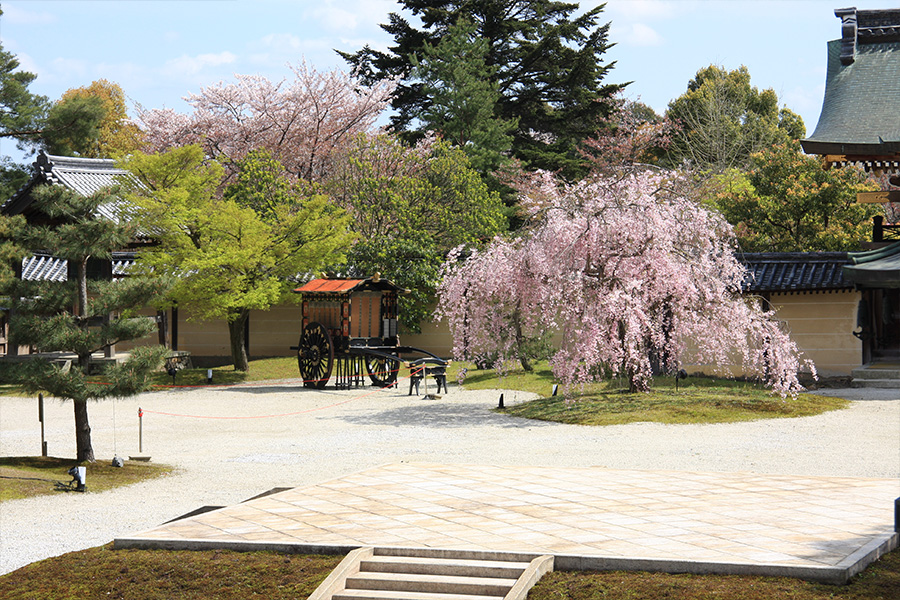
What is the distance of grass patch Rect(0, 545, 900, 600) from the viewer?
5785 millimetres

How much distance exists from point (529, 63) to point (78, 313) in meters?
29.2

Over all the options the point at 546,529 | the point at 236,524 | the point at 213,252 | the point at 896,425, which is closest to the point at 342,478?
the point at 236,524

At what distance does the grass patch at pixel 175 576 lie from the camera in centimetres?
627

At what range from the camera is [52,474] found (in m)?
11.7

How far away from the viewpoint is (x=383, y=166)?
31.2 m

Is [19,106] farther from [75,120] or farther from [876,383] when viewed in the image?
[876,383]

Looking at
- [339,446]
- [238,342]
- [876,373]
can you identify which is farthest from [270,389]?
[876,373]

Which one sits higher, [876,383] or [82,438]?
[82,438]

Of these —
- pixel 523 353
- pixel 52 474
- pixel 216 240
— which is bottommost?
pixel 52 474

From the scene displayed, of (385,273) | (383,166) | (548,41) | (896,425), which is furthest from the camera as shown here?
(548,41)

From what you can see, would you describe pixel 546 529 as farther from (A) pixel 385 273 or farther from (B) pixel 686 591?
(A) pixel 385 273

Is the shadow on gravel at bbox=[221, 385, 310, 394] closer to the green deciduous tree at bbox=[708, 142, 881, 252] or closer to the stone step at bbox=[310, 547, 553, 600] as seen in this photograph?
the green deciduous tree at bbox=[708, 142, 881, 252]

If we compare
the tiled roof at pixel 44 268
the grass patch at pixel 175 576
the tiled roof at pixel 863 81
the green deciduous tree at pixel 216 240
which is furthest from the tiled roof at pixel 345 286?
the grass patch at pixel 175 576

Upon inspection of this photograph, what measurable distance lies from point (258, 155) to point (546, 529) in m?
23.5
